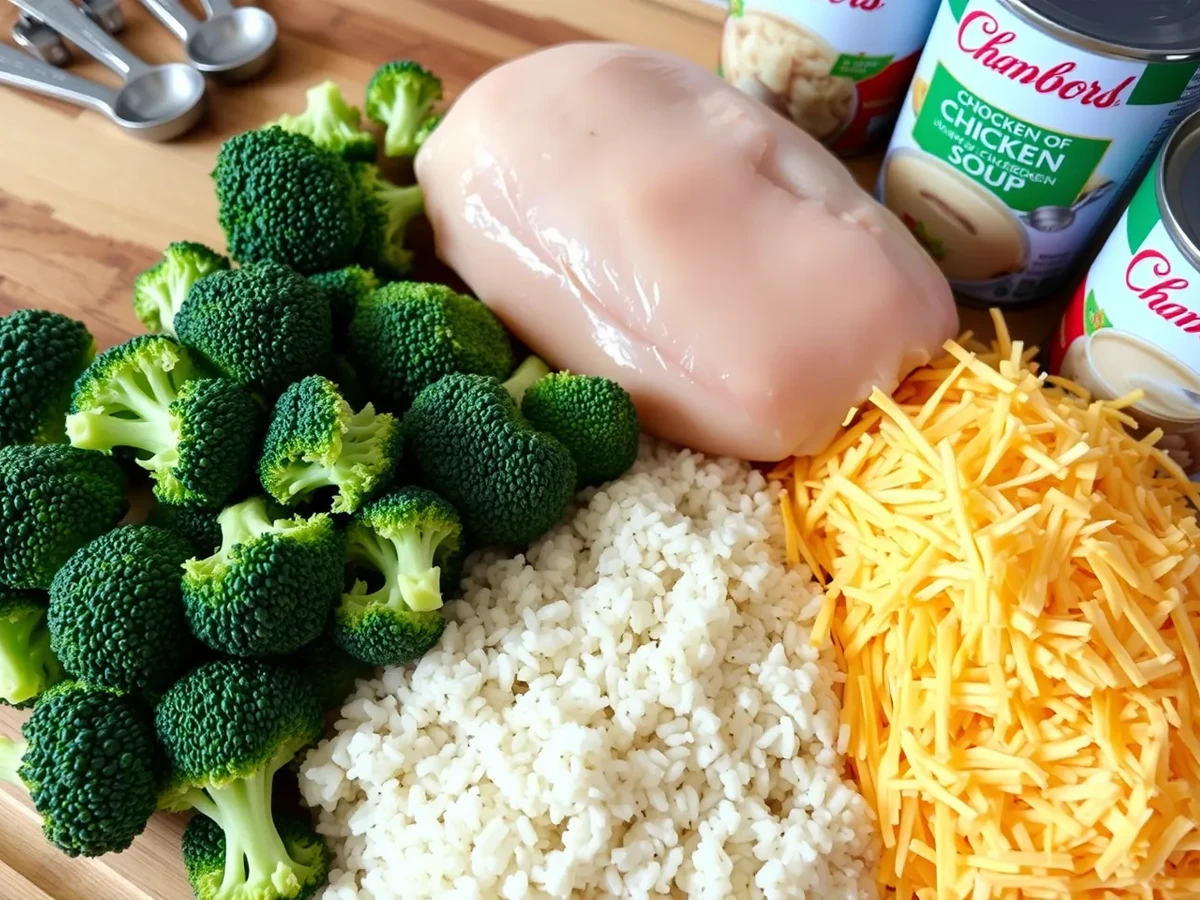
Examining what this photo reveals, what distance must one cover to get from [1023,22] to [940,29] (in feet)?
0.44

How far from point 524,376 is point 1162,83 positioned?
769 millimetres

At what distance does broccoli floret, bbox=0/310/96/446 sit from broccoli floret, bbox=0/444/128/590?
2.3 inches

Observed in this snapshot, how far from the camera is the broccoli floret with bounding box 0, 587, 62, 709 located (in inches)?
38.1

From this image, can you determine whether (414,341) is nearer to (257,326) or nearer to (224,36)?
(257,326)

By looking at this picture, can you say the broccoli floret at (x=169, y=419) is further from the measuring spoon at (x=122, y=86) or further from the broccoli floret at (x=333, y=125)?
the measuring spoon at (x=122, y=86)

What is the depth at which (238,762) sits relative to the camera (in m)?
0.90

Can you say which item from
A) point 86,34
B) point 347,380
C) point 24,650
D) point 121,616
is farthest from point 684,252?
point 86,34

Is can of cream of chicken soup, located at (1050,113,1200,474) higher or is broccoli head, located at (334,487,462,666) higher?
can of cream of chicken soup, located at (1050,113,1200,474)

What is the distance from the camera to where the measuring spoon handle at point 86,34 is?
1.49 meters

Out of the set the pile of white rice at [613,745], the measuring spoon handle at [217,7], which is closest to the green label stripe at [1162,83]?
the pile of white rice at [613,745]

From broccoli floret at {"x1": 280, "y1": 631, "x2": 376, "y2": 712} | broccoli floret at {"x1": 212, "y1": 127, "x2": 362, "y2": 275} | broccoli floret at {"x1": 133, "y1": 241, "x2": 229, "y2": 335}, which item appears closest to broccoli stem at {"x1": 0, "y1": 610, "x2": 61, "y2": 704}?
broccoli floret at {"x1": 280, "y1": 631, "x2": 376, "y2": 712}

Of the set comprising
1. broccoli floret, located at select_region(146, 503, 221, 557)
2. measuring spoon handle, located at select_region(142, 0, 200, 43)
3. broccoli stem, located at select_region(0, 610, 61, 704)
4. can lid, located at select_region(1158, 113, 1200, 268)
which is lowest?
broccoli stem, located at select_region(0, 610, 61, 704)

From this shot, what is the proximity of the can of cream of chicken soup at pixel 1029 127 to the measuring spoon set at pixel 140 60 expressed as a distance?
1.02m

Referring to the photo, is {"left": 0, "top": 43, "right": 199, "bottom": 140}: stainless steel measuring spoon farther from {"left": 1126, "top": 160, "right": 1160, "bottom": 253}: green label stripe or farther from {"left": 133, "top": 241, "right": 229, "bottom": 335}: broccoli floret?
{"left": 1126, "top": 160, "right": 1160, "bottom": 253}: green label stripe
